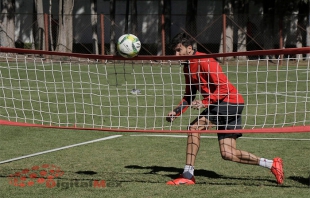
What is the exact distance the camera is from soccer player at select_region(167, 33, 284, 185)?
8.29 m

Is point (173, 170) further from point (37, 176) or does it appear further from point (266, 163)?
point (37, 176)

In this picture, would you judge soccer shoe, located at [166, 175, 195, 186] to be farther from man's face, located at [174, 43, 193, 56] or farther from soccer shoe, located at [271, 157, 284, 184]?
man's face, located at [174, 43, 193, 56]

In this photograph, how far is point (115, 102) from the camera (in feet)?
55.3

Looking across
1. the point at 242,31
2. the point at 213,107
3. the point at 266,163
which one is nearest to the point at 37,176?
the point at 213,107

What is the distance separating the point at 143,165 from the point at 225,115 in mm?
1799

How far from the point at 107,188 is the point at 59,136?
4.27 metres

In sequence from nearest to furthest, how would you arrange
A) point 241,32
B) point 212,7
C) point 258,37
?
point 241,32 < point 258,37 < point 212,7

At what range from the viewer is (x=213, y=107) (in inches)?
331

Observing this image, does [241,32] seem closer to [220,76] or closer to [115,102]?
[115,102]

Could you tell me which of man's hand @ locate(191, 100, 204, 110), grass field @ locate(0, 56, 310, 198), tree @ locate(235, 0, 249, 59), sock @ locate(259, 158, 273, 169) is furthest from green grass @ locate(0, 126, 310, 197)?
tree @ locate(235, 0, 249, 59)

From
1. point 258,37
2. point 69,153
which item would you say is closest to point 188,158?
point 69,153

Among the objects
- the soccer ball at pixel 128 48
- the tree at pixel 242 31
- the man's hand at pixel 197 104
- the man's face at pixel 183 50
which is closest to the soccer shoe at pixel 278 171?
the man's hand at pixel 197 104

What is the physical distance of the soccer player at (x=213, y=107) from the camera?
27.2 feet

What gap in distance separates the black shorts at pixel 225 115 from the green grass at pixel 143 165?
0.70 meters
